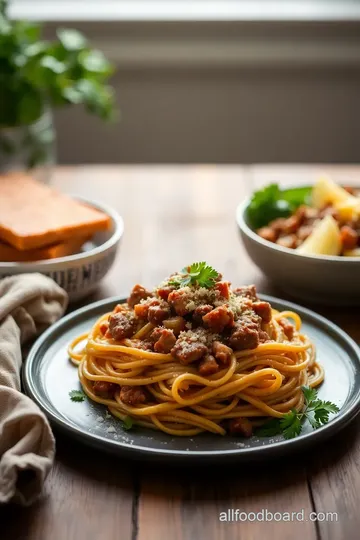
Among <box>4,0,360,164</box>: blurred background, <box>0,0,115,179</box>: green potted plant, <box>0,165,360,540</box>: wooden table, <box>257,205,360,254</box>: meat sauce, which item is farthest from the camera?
<box>4,0,360,164</box>: blurred background

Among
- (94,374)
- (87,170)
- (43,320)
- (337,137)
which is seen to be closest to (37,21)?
(87,170)

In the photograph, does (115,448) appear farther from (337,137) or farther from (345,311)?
(337,137)

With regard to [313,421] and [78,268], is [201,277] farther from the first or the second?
[78,268]

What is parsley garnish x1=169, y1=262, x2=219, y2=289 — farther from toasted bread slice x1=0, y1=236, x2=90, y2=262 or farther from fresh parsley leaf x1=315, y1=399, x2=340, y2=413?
toasted bread slice x1=0, y1=236, x2=90, y2=262

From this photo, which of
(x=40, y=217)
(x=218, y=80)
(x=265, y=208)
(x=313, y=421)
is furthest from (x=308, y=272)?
(x=218, y=80)

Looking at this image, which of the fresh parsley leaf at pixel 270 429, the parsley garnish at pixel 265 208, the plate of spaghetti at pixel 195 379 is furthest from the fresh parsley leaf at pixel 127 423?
the parsley garnish at pixel 265 208

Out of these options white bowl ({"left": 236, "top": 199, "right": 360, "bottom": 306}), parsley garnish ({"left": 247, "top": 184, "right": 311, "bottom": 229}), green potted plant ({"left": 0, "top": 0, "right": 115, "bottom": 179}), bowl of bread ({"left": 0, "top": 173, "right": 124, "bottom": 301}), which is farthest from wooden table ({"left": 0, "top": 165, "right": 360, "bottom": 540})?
green potted plant ({"left": 0, "top": 0, "right": 115, "bottom": 179})
